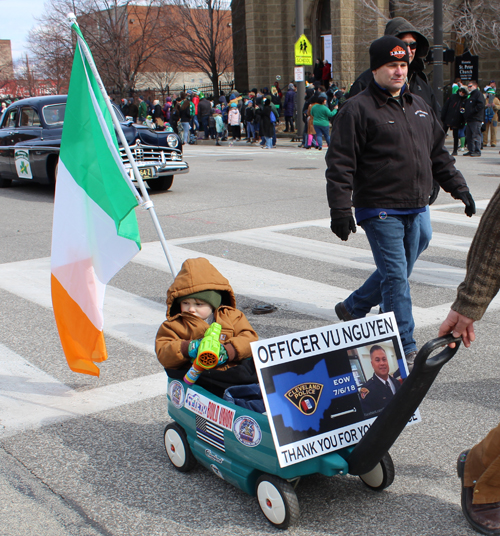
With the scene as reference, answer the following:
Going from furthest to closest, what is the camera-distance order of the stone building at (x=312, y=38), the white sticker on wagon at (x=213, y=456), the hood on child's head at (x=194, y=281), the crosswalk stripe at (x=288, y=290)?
the stone building at (x=312, y=38) < the crosswalk stripe at (x=288, y=290) < the hood on child's head at (x=194, y=281) < the white sticker on wagon at (x=213, y=456)

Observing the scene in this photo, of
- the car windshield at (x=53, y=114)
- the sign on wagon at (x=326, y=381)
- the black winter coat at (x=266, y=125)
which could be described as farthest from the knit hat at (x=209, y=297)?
the black winter coat at (x=266, y=125)

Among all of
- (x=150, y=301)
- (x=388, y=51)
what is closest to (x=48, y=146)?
(x=150, y=301)

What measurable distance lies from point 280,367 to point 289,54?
37492 mm

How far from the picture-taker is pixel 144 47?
43.6 m

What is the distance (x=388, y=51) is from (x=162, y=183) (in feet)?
31.4

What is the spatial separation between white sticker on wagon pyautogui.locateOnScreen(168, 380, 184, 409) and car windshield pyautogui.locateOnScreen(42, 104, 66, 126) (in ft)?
37.2

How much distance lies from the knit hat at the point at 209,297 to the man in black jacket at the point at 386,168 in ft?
3.98

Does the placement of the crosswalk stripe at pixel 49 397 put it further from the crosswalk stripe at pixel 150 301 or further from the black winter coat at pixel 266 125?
the black winter coat at pixel 266 125

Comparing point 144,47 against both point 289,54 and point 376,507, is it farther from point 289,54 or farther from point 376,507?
point 376,507

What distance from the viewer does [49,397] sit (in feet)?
13.3

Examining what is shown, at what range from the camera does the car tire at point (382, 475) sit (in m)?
2.85

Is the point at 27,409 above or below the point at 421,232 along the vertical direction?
below

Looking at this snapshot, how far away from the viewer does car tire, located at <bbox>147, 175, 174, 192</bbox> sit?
13.1m

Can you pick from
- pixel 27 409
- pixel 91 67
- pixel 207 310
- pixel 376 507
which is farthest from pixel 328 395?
pixel 91 67
